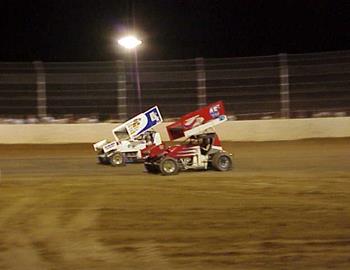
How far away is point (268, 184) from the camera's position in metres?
15.0

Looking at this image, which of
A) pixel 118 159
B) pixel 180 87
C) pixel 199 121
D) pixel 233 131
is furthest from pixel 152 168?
pixel 180 87

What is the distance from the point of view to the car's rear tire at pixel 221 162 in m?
18.3

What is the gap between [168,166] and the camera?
58.7ft

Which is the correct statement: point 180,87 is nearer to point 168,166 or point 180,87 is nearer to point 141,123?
point 141,123

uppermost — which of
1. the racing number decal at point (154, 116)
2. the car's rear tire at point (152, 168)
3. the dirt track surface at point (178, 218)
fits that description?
the racing number decal at point (154, 116)

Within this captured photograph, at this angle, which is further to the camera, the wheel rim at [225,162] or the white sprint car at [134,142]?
the white sprint car at [134,142]

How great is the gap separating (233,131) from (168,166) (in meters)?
9.23

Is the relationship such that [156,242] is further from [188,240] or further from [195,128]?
[195,128]

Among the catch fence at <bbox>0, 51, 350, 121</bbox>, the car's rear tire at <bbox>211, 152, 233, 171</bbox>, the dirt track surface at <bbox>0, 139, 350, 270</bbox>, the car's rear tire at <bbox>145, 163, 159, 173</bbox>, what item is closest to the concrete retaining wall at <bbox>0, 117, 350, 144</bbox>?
the catch fence at <bbox>0, 51, 350, 121</bbox>

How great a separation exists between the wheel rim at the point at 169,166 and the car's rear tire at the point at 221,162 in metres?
0.98

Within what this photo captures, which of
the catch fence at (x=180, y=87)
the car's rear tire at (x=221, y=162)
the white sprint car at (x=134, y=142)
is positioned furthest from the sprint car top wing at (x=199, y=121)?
the catch fence at (x=180, y=87)

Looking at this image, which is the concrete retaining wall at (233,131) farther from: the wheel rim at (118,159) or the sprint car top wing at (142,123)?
the wheel rim at (118,159)

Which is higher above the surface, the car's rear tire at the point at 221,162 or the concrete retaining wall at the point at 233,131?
the concrete retaining wall at the point at 233,131

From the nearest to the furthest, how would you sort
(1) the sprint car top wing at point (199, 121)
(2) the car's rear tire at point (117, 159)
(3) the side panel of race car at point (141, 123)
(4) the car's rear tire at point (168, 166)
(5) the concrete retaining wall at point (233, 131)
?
(4) the car's rear tire at point (168, 166) < (1) the sprint car top wing at point (199, 121) < (2) the car's rear tire at point (117, 159) < (3) the side panel of race car at point (141, 123) < (5) the concrete retaining wall at point (233, 131)
